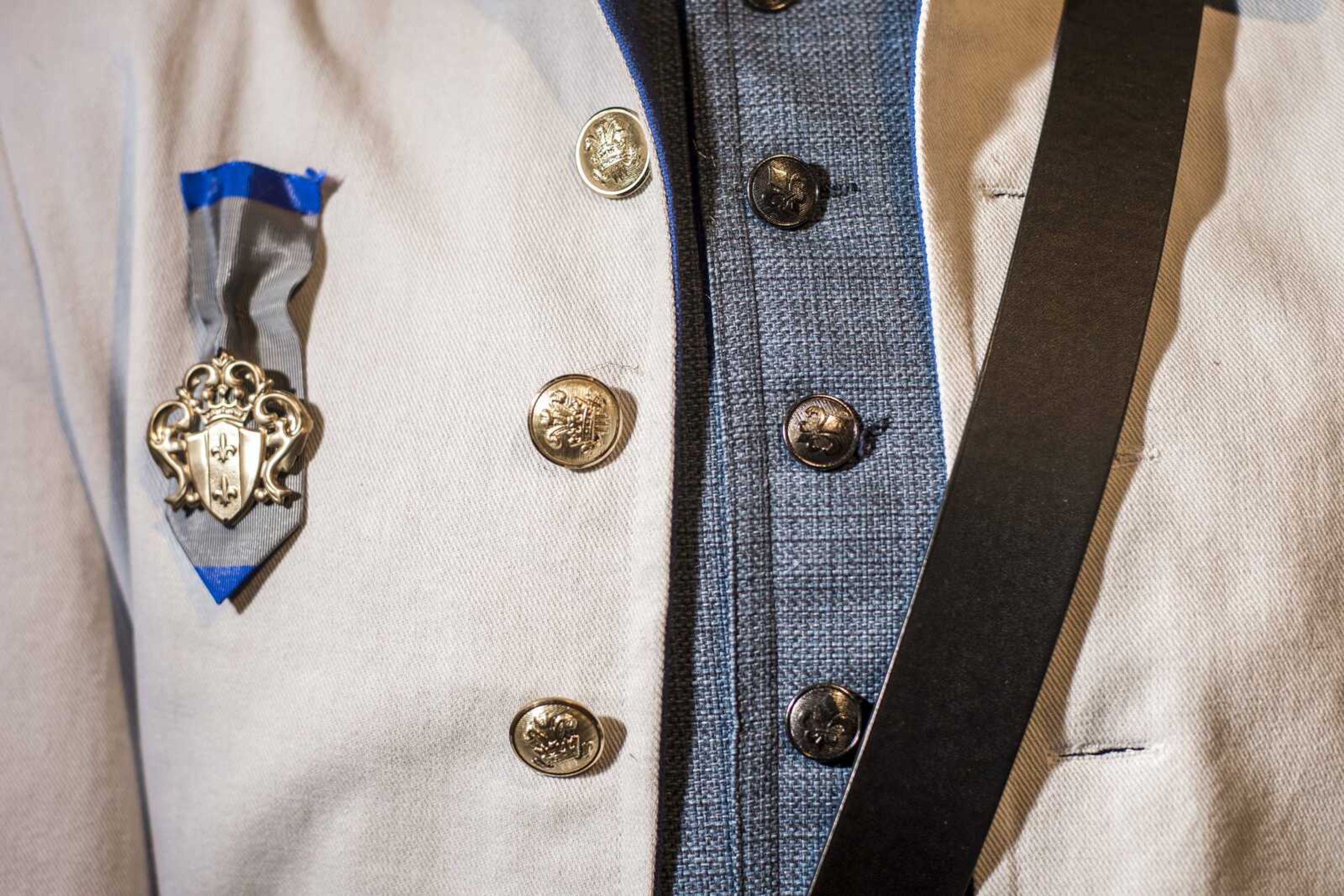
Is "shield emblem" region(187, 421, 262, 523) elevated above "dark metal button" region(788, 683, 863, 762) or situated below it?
above

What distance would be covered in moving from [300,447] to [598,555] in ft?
0.64

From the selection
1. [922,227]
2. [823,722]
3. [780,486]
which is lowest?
[823,722]

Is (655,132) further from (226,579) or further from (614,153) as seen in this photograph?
(226,579)

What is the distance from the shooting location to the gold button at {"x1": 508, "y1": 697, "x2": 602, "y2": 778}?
522mm

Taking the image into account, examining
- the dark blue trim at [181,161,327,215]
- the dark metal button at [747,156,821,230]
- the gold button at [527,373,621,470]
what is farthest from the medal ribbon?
the dark metal button at [747,156,821,230]

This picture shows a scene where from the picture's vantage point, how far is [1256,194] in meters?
0.59

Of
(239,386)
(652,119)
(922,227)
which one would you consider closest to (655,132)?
(652,119)

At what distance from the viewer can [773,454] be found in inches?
21.4

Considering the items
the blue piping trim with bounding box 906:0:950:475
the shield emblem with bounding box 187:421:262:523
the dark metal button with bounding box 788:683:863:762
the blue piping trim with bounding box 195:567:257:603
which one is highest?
the blue piping trim with bounding box 906:0:950:475

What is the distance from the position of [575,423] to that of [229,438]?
0.21 m

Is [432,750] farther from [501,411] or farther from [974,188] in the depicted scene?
[974,188]

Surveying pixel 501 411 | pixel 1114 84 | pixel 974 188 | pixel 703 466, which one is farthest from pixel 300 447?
pixel 1114 84

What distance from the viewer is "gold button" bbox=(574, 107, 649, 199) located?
553 mm

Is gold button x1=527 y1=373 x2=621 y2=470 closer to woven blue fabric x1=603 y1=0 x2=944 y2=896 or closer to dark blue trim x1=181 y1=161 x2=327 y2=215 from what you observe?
woven blue fabric x1=603 y1=0 x2=944 y2=896
